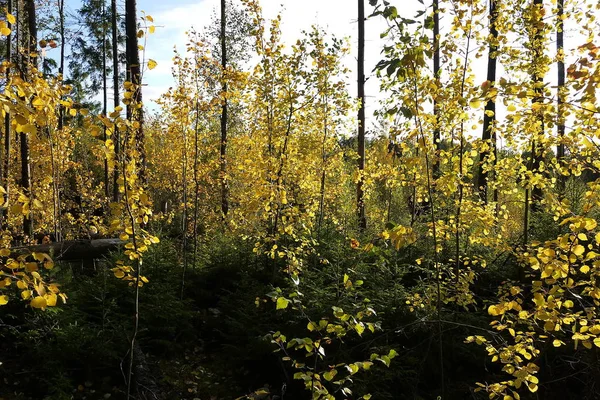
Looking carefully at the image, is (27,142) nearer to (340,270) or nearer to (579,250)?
(340,270)

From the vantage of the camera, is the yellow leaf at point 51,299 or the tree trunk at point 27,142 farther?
the tree trunk at point 27,142

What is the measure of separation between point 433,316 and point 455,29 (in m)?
3.07

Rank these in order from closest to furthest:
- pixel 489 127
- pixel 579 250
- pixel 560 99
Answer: pixel 579 250
pixel 560 99
pixel 489 127

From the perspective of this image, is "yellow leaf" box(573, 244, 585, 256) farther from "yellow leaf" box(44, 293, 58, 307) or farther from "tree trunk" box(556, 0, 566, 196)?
"yellow leaf" box(44, 293, 58, 307)

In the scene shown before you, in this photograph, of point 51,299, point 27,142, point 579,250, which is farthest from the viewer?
point 27,142

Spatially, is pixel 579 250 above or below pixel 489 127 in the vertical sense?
below

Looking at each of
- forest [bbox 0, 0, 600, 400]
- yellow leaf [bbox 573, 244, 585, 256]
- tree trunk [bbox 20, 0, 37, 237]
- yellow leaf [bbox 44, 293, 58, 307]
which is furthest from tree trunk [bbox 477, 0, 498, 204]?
tree trunk [bbox 20, 0, 37, 237]

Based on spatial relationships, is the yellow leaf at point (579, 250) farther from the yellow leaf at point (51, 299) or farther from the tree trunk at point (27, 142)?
the tree trunk at point (27, 142)

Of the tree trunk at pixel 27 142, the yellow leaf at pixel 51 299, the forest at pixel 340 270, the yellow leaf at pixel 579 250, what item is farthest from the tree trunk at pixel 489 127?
the tree trunk at pixel 27 142

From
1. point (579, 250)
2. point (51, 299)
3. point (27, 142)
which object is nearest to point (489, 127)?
point (579, 250)

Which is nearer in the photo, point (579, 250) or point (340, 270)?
point (579, 250)

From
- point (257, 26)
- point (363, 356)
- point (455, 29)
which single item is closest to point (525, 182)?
point (455, 29)

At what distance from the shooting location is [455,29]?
13.1ft

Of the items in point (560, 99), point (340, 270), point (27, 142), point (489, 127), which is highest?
point (27, 142)
